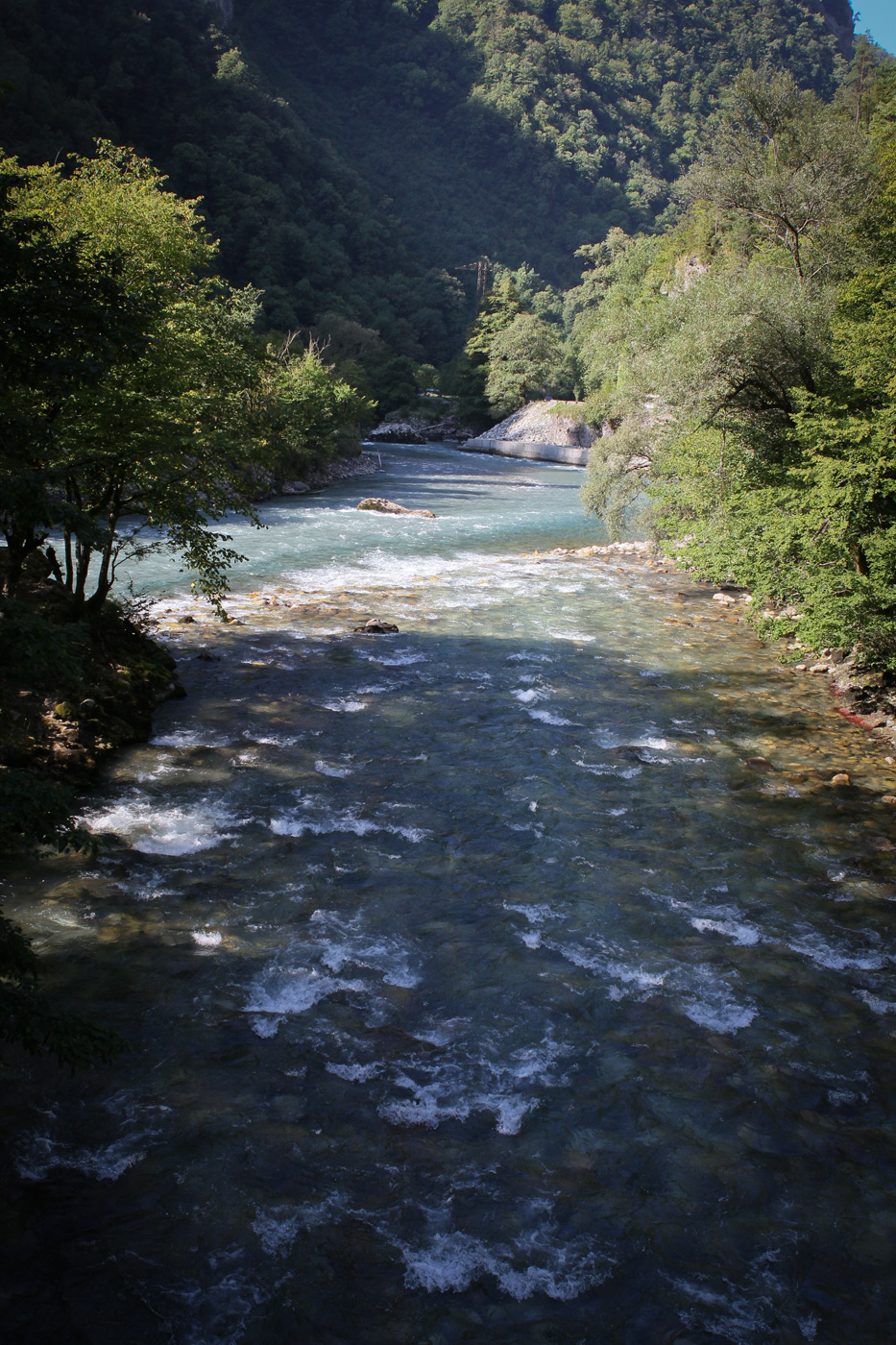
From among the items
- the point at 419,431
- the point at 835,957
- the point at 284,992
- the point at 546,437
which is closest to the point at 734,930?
the point at 835,957

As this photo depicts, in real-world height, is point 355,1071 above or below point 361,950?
below

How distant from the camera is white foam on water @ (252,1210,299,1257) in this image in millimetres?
4773

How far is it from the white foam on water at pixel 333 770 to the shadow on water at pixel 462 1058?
1.5 inches

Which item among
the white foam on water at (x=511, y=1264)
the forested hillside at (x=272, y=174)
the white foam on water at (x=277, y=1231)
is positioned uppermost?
the forested hillside at (x=272, y=174)

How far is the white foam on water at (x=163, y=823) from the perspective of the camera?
8938mm

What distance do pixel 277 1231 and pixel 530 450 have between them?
6807cm

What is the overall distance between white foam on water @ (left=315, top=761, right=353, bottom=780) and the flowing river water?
0.22 ft

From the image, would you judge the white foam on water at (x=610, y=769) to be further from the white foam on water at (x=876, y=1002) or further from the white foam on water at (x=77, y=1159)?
the white foam on water at (x=77, y=1159)

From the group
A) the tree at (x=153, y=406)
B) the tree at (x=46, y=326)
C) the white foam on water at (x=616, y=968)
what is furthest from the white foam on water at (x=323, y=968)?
the tree at (x=153, y=406)

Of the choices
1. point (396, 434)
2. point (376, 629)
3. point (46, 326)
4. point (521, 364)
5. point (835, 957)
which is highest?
point (521, 364)

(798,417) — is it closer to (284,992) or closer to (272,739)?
(272,739)

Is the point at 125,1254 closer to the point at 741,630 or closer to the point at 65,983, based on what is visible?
the point at 65,983

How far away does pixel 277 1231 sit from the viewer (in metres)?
4.88

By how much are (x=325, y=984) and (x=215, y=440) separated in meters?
7.52
